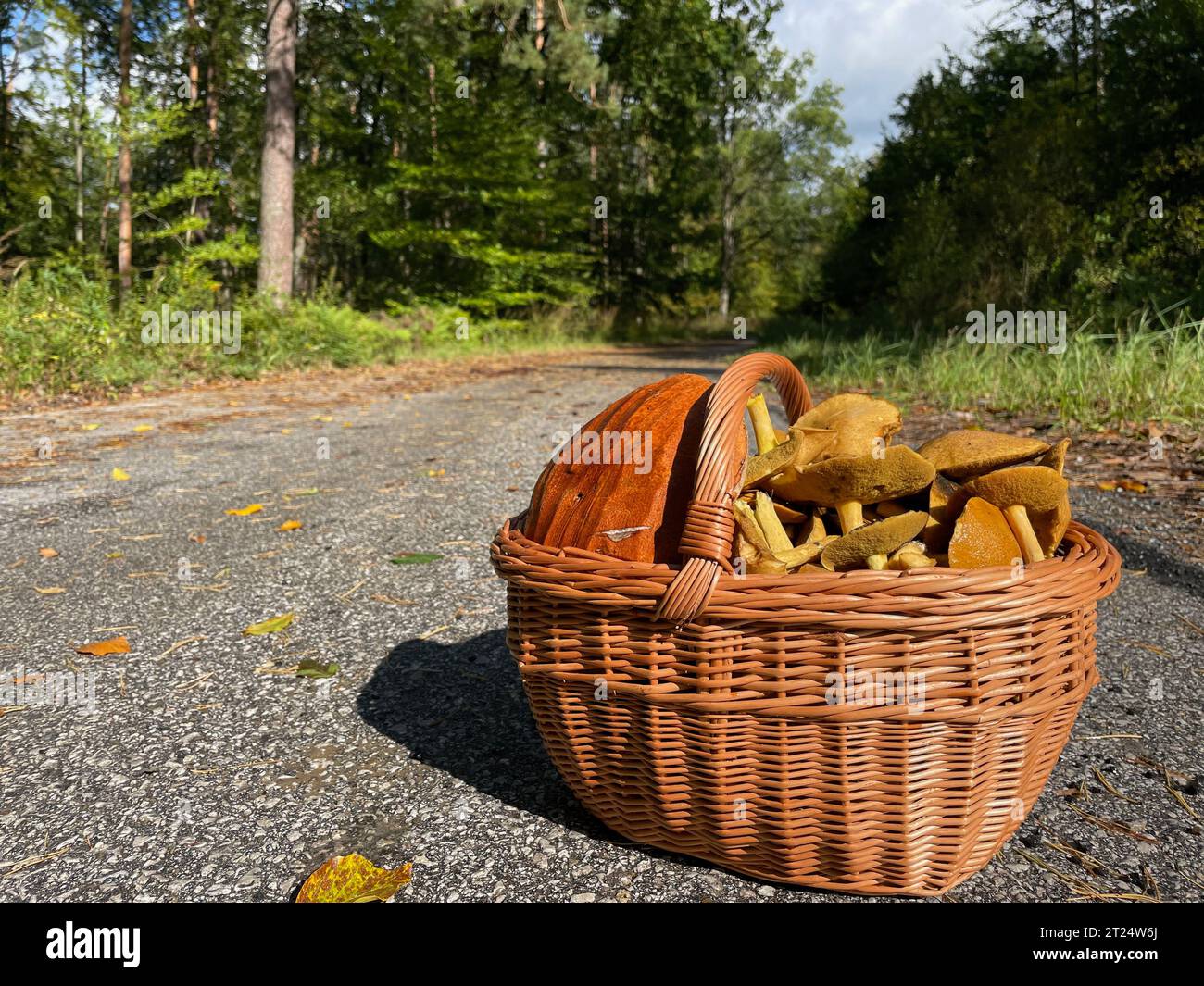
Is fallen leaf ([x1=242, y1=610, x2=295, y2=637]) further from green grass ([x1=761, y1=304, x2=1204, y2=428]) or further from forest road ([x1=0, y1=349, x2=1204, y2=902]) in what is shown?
green grass ([x1=761, y1=304, x2=1204, y2=428])

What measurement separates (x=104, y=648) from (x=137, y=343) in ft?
25.8

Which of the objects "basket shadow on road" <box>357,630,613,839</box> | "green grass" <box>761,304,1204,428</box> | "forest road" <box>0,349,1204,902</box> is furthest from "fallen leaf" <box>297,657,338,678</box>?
"green grass" <box>761,304,1204,428</box>

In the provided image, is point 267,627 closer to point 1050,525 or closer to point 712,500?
point 712,500

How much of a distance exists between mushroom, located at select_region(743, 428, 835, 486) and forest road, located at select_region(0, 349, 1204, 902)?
2.60ft

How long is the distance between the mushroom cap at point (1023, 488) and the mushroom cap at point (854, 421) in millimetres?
208

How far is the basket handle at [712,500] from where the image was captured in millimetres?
1293

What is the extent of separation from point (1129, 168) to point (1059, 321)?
257 centimetres

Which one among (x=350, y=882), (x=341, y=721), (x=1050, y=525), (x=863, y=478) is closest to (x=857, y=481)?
(x=863, y=478)

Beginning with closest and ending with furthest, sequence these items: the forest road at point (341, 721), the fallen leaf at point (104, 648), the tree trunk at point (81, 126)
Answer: the forest road at point (341, 721), the fallen leaf at point (104, 648), the tree trunk at point (81, 126)

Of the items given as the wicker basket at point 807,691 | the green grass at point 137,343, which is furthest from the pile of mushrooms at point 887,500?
the green grass at point 137,343

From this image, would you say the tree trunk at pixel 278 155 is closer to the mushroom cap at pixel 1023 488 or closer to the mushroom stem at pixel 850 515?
the mushroom stem at pixel 850 515

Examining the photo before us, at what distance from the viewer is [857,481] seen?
1522 millimetres

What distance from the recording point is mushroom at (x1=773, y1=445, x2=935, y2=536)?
59.2 inches

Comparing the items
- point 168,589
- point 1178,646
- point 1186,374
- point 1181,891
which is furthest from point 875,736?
point 1186,374
